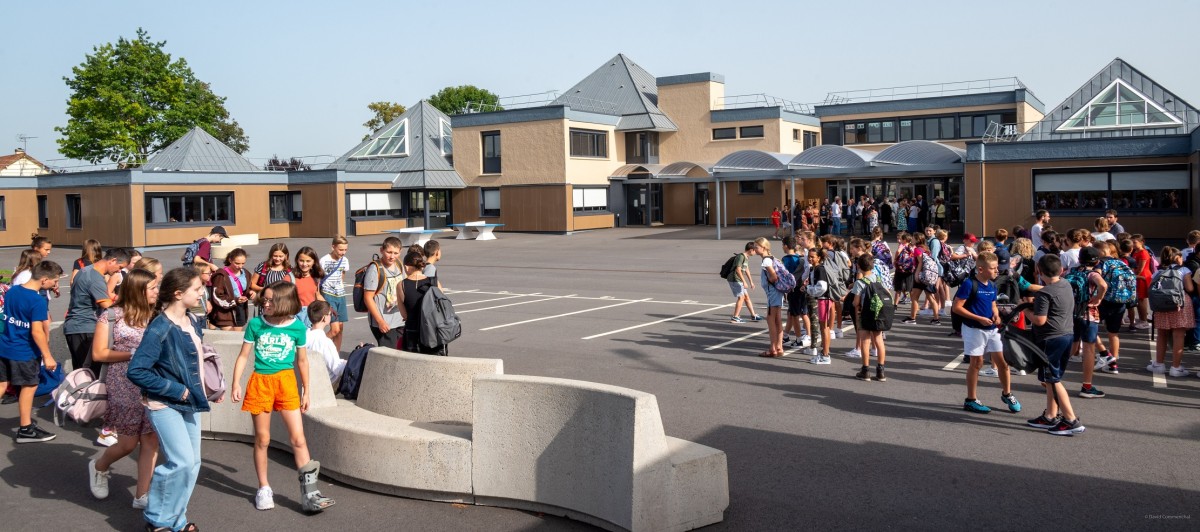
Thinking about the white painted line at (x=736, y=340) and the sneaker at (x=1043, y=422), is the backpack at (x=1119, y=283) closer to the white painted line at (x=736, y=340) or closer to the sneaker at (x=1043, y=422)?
the sneaker at (x=1043, y=422)

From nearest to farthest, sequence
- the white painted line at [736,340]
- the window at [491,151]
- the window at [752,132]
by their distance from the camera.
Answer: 1. the white painted line at [736,340]
2. the window at [491,151]
3. the window at [752,132]

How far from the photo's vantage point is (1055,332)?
7.88 meters

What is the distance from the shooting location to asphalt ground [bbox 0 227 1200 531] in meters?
6.06

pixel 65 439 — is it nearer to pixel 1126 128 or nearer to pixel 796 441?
pixel 796 441

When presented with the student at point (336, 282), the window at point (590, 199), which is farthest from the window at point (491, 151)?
the student at point (336, 282)

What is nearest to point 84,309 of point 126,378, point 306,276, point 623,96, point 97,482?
point 306,276

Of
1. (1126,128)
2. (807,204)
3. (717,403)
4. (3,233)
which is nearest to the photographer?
(717,403)

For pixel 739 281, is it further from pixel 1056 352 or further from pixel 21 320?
pixel 21 320

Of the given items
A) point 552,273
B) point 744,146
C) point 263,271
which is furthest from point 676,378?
point 744,146

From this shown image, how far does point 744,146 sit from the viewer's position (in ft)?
158

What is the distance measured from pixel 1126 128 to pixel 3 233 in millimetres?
44075

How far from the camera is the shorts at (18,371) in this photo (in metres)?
8.13

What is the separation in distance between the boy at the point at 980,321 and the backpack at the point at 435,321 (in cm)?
454

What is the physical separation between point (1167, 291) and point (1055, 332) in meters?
2.73
